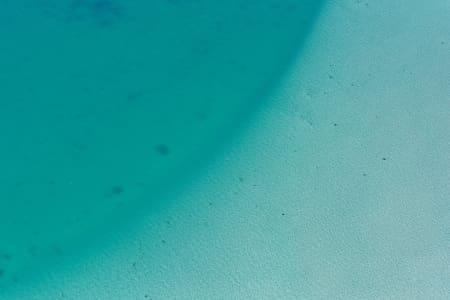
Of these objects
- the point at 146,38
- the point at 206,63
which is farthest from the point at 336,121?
the point at 146,38

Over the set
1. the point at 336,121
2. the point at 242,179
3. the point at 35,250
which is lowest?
the point at 35,250

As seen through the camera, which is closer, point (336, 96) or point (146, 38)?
point (336, 96)

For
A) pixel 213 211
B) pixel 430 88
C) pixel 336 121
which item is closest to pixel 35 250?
pixel 213 211

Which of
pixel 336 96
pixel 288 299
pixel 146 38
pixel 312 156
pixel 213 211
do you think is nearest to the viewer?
pixel 288 299

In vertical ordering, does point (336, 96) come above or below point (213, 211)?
above

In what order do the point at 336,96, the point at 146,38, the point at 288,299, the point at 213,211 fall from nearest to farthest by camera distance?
the point at 288,299 < the point at 213,211 < the point at 336,96 < the point at 146,38

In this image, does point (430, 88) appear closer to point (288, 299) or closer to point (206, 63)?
point (206, 63)

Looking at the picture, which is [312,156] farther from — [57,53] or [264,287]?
[57,53]
